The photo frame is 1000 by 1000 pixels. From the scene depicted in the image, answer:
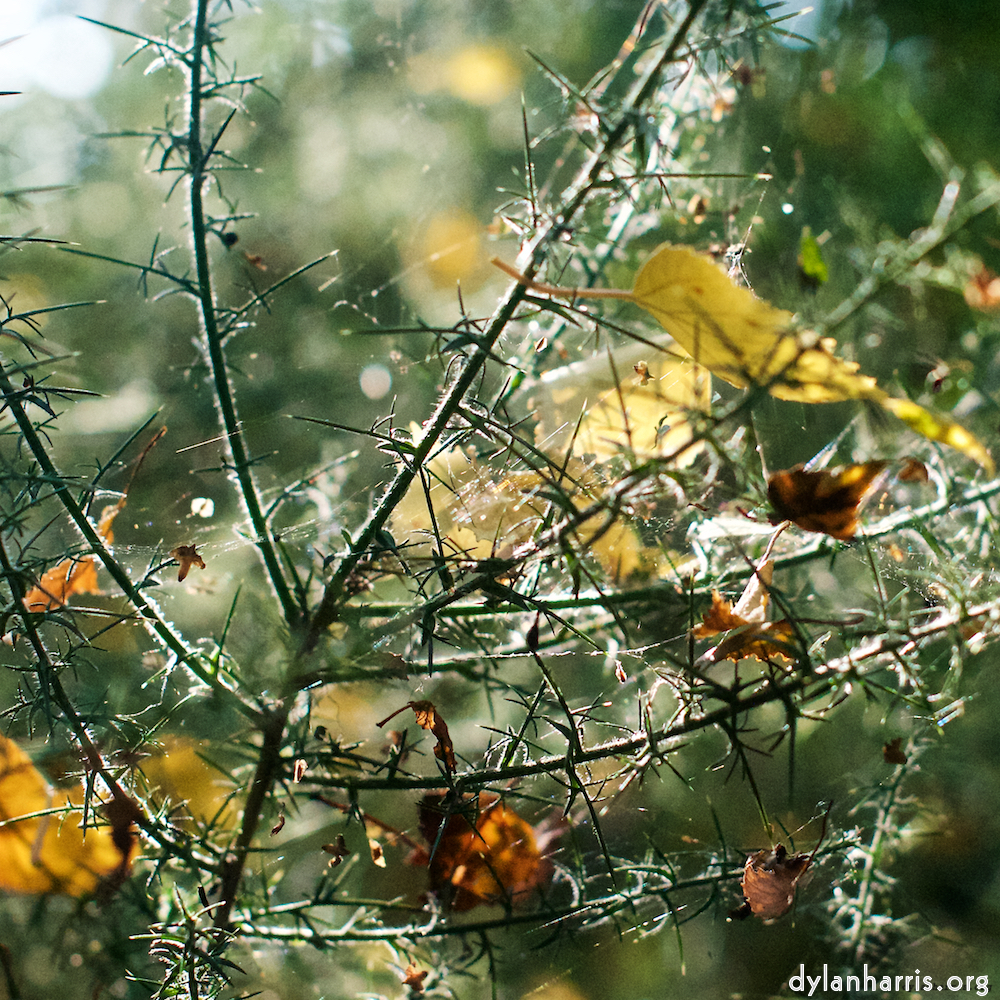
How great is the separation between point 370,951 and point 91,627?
0.93 feet

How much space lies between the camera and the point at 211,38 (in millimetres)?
246

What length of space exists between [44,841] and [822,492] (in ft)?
1.25

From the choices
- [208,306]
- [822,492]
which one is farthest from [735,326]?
[208,306]

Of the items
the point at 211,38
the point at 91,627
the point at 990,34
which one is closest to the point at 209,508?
the point at 91,627

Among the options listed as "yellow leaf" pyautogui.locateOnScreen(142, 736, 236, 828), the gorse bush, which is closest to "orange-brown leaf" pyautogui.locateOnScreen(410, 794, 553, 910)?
the gorse bush

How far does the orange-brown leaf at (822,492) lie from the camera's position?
0.74 feet

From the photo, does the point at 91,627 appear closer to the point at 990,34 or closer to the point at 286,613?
the point at 286,613

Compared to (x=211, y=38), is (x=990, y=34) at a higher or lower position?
higher

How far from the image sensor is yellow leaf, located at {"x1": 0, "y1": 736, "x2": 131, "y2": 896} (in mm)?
299

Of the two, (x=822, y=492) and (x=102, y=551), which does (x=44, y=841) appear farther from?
(x=822, y=492)

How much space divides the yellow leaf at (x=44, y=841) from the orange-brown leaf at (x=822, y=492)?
329 mm

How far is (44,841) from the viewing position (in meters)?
0.31

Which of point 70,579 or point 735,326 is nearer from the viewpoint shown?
point 735,326

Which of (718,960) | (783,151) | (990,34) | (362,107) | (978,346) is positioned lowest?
(718,960)
